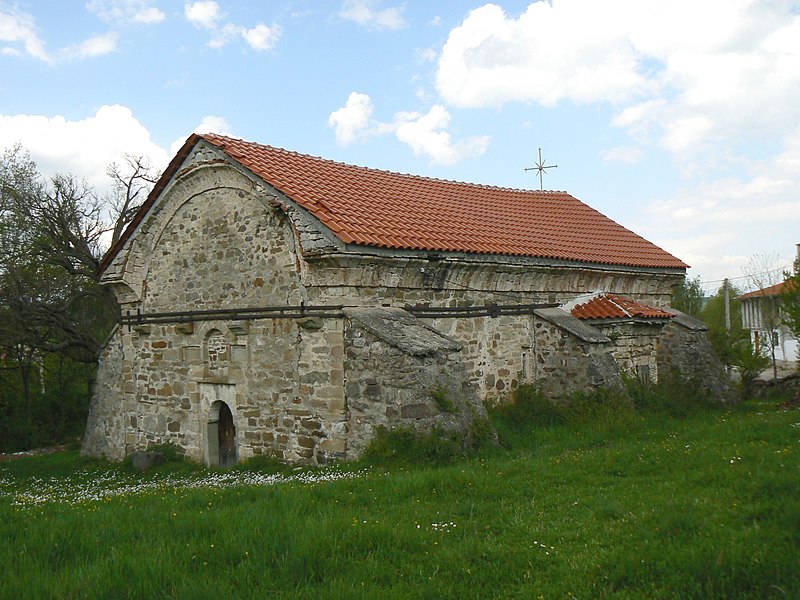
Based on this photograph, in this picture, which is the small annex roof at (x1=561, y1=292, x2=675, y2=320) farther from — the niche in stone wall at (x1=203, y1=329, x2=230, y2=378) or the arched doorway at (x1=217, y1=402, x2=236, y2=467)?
the arched doorway at (x1=217, y1=402, x2=236, y2=467)

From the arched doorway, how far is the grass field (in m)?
3.34

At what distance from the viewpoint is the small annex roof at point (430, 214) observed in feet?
32.6

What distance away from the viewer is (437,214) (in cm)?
1224

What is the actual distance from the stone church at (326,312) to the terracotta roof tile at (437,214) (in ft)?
0.21

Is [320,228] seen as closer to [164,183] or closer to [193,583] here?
[164,183]

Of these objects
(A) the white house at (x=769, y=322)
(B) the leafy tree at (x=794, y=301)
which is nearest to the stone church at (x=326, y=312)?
(B) the leafy tree at (x=794, y=301)

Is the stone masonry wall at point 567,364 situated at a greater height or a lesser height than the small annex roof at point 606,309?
lesser

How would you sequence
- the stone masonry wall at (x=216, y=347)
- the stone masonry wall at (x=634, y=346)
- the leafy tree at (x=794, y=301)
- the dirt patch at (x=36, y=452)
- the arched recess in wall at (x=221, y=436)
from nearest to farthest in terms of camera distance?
the stone masonry wall at (x=216, y=347) < the arched recess in wall at (x=221, y=436) < the stone masonry wall at (x=634, y=346) < the leafy tree at (x=794, y=301) < the dirt patch at (x=36, y=452)

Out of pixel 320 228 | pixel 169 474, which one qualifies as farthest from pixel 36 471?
pixel 320 228

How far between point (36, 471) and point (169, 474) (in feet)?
14.4

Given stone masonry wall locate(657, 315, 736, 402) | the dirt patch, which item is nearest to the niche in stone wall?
the dirt patch

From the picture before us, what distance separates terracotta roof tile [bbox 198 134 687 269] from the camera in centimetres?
994

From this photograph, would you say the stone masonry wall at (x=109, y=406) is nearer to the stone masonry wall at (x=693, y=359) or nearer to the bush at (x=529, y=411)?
the bush at (x=529, y=411)

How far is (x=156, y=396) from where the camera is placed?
1200 centimetres
